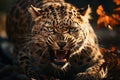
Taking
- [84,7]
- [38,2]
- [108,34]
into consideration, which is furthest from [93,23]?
[108,34]

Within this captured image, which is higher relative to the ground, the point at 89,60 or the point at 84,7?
the point at 84,7

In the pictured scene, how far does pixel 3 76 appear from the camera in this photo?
31.8 ft

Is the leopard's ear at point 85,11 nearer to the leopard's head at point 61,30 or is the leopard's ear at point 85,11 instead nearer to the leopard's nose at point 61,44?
the leopard's head at point 61,30

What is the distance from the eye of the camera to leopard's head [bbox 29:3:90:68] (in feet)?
24.7

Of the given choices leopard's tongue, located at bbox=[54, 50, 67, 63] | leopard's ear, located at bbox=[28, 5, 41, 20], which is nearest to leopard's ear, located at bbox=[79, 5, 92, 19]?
leopard's ear, located at bbox=[28, 5, 41, 20]

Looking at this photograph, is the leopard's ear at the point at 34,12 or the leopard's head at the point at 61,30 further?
the leopard's ear at the point at 34,12

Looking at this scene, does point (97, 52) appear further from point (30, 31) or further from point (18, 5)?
point (18, 5)

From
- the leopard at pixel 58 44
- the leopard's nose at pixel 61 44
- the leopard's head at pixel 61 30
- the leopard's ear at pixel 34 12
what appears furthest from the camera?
the leopard's ear at pixel 34 12

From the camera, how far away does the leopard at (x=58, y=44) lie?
7.62 metres

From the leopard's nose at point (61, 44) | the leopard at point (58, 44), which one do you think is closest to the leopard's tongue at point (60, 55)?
the leopard at point (58, 44)

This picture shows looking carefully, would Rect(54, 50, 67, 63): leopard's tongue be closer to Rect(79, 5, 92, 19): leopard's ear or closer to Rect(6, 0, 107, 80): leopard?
Rect(6, 0, 107, 80): leopard

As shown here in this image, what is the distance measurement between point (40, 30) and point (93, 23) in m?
1.48

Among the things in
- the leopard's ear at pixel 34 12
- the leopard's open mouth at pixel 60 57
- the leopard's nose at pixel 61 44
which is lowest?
the leopard's open mouth at pixel 60 57

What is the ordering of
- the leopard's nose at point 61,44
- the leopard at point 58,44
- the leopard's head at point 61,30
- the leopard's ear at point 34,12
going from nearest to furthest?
the leopard's nose at point 61,44 < the leopard's head at point 61,30 < the leopard at point 58,44 < the leopard's ear at point 34,12
